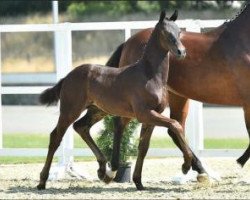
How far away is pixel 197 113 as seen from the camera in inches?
405

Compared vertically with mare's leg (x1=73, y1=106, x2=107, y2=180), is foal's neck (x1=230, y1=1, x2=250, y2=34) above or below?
above

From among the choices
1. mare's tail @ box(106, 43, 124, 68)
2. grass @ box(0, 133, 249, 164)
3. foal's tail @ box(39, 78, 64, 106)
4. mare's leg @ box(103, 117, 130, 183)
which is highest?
mare's tail @ box(106, 43, 124, 68)

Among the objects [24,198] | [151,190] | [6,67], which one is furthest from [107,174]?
[6,67]

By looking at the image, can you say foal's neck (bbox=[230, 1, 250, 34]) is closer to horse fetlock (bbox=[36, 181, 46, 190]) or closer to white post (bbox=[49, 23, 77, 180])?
white post (bbox=[49, 23, 77, 180])

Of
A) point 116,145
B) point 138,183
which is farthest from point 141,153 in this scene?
point 116,145

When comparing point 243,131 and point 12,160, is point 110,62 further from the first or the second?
point 243,131

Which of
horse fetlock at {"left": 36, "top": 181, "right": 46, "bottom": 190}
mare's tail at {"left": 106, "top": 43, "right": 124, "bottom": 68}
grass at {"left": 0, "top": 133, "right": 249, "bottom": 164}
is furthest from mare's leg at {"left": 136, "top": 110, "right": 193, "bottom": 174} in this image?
grass at {"left": 0, "top": 133, "right": 249, "bottom": 164}

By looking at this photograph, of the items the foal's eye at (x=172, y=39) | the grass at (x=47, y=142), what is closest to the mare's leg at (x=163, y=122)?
the foal's eye at (x=172, y=39)

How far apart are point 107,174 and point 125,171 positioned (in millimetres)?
869

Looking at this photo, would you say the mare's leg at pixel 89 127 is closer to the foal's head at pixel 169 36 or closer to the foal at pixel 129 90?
the foal at pixel 129 90

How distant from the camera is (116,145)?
9.21 meters

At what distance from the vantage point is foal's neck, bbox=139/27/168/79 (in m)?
8.43

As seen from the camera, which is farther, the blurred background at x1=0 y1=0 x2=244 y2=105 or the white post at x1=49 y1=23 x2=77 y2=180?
the blurred background at x1=0 y1=0 x2=244 y2=105

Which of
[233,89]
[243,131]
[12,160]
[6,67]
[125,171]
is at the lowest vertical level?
[6,67]
